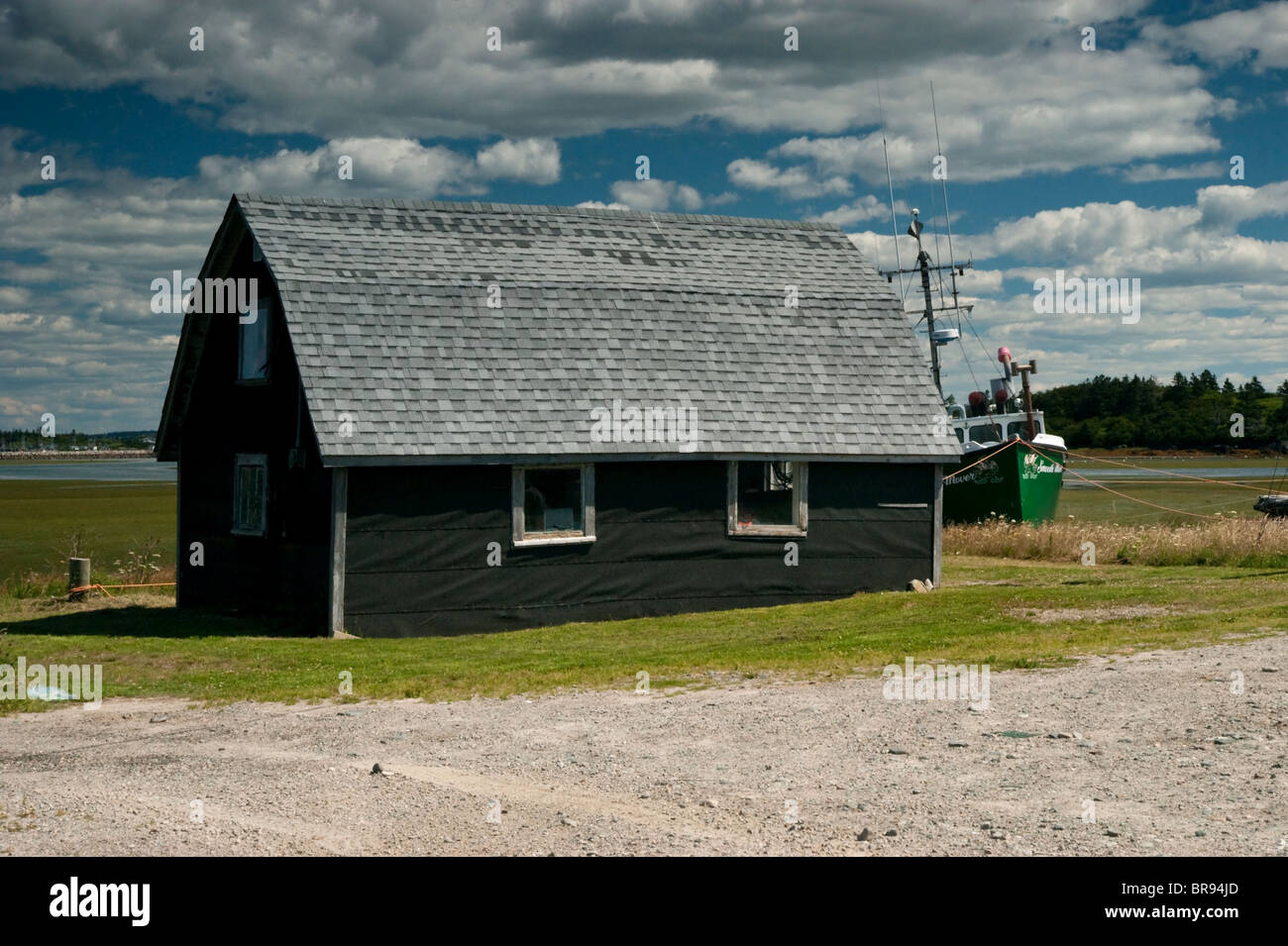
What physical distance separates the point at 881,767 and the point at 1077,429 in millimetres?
116850

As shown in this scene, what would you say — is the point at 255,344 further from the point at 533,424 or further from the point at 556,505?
the point at 556,505

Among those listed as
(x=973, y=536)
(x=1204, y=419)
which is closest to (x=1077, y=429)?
(x=1204, y=419)

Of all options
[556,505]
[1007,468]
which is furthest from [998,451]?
[556,505]

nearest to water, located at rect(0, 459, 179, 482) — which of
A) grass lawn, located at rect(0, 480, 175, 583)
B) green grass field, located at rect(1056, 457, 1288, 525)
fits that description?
grass lawn, located at rect(0, 480, 175, 583)

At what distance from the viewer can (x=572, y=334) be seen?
20562mm

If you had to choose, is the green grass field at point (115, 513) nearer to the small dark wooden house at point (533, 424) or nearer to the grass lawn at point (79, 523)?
the grass lawn at point (79, 523)

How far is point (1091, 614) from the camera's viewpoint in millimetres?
17281

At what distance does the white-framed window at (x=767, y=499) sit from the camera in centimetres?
2059

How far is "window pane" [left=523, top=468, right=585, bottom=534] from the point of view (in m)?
19.6

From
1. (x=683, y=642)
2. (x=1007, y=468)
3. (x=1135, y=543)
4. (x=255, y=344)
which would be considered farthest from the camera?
(x=1007, y=468)

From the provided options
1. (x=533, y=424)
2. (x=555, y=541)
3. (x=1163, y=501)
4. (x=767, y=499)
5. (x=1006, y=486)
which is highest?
(x=533, y=424)

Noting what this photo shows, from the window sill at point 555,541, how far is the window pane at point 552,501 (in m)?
0.20

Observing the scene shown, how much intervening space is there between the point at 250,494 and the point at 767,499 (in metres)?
8.46

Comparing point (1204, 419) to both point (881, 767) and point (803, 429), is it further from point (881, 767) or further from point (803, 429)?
point (881, 767)
